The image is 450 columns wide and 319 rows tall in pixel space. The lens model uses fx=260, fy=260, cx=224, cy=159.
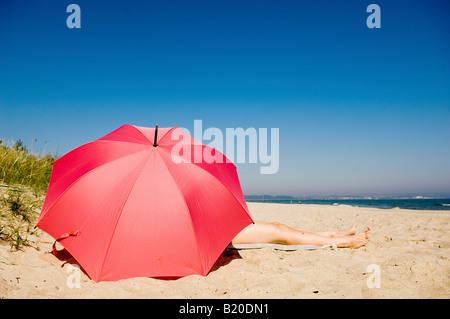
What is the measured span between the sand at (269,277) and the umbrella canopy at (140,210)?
16 centimetres

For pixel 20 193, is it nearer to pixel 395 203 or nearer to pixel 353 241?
pixel 353 241

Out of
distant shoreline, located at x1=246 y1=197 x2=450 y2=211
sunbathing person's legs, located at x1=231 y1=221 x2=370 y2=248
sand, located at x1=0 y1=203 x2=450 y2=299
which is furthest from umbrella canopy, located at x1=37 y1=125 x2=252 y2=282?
distant shoreline, located at x1=246 y1=197 x2=450 y2=211

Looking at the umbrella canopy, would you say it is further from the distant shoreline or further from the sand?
the distant shoreline

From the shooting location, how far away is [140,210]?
2.47m

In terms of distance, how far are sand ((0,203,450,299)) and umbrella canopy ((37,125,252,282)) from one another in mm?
159

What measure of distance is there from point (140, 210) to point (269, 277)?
152 centimetres

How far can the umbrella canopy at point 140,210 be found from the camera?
2428 millimetres

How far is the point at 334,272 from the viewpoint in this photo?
293 centimetres

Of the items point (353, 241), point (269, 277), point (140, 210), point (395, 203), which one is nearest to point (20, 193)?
point (140, 210)

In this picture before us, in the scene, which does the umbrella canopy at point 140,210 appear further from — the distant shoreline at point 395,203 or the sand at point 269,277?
the distant shoreline at point 395,203

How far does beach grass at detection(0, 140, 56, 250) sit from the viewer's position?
3348 mm
